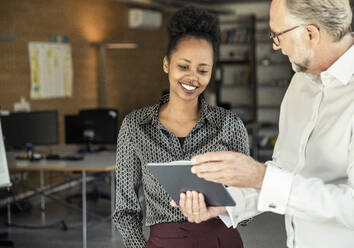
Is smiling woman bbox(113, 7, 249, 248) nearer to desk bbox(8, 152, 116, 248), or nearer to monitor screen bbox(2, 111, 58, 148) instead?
desk bbox(8, 152, 116, 248)

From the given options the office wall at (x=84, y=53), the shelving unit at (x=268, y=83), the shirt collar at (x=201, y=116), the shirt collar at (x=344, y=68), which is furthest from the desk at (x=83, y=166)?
the shelving unit at (x=268, y=83)

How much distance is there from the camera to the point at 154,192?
2.11m

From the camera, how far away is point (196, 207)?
178cm

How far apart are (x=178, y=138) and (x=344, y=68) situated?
0.78m

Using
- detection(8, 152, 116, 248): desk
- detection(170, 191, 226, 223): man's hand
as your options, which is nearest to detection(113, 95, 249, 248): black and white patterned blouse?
detection(170, 191, 226, 223): man's hand

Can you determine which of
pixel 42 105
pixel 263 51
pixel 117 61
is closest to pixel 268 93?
pixel 263 51

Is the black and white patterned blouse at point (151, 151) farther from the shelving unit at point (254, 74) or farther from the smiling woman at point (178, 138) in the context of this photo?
the shelving unit at point (254, 74)

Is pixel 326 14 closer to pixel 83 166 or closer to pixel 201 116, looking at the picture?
pixel 201 116

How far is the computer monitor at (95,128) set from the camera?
6652 millimetres

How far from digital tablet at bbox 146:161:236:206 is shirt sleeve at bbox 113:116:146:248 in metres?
0.41

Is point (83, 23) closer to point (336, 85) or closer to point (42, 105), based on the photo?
point (42, 105)

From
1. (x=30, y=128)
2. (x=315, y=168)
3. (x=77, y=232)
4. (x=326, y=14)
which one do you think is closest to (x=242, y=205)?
(x=315, y=168)

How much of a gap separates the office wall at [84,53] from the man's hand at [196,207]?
5.79 metres

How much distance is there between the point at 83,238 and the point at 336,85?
4175mm
